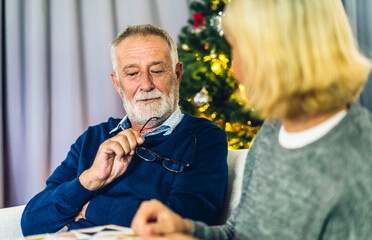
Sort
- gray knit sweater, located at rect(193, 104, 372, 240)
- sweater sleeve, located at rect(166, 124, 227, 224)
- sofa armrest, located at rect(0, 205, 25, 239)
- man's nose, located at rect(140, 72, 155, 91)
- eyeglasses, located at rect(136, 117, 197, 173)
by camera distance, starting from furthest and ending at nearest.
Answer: man's nose, located at rect(140, 72, 155, 91) → sofa armrest, located at rect(0, 205, 25, 239) → eyeglasses, located at rect(136, 117, 197, 173) → sweater sleeve, located at rect(166, 124, 227, 224) → gray knit sweater, located at rect(193, 104, 372, 240)

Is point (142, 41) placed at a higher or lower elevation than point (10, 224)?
higher

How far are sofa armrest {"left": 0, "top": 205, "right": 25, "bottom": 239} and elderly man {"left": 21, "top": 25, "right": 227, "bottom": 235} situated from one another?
0.08 m

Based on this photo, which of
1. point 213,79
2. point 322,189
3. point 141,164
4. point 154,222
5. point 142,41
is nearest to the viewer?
point 322,189

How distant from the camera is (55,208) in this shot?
4.42ft

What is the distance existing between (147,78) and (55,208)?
1.99 ft

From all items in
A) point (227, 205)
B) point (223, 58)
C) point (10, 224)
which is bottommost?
point (10, 224)

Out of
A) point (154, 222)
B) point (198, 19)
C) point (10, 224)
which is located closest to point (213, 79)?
point (198, 19)

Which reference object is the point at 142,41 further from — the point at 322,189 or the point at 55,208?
the point at 322,189

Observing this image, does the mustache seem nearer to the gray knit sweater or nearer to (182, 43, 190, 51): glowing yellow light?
(182, 43, 190, 51): glowing yellow light

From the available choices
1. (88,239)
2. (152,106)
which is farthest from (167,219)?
(152,106)

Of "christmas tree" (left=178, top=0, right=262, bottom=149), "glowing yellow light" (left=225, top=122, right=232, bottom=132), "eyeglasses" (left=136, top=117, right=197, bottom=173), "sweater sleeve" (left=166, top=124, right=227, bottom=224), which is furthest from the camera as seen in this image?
"glowing yellow light" (left=225, top=122, right=232, bottom=132)

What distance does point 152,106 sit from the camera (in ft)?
5.24

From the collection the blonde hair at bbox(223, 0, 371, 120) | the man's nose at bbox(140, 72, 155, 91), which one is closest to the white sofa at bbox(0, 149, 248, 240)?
the man's nose at bbox(140, 72, 155, 91)

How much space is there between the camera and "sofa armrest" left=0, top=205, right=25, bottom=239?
1456 mm
